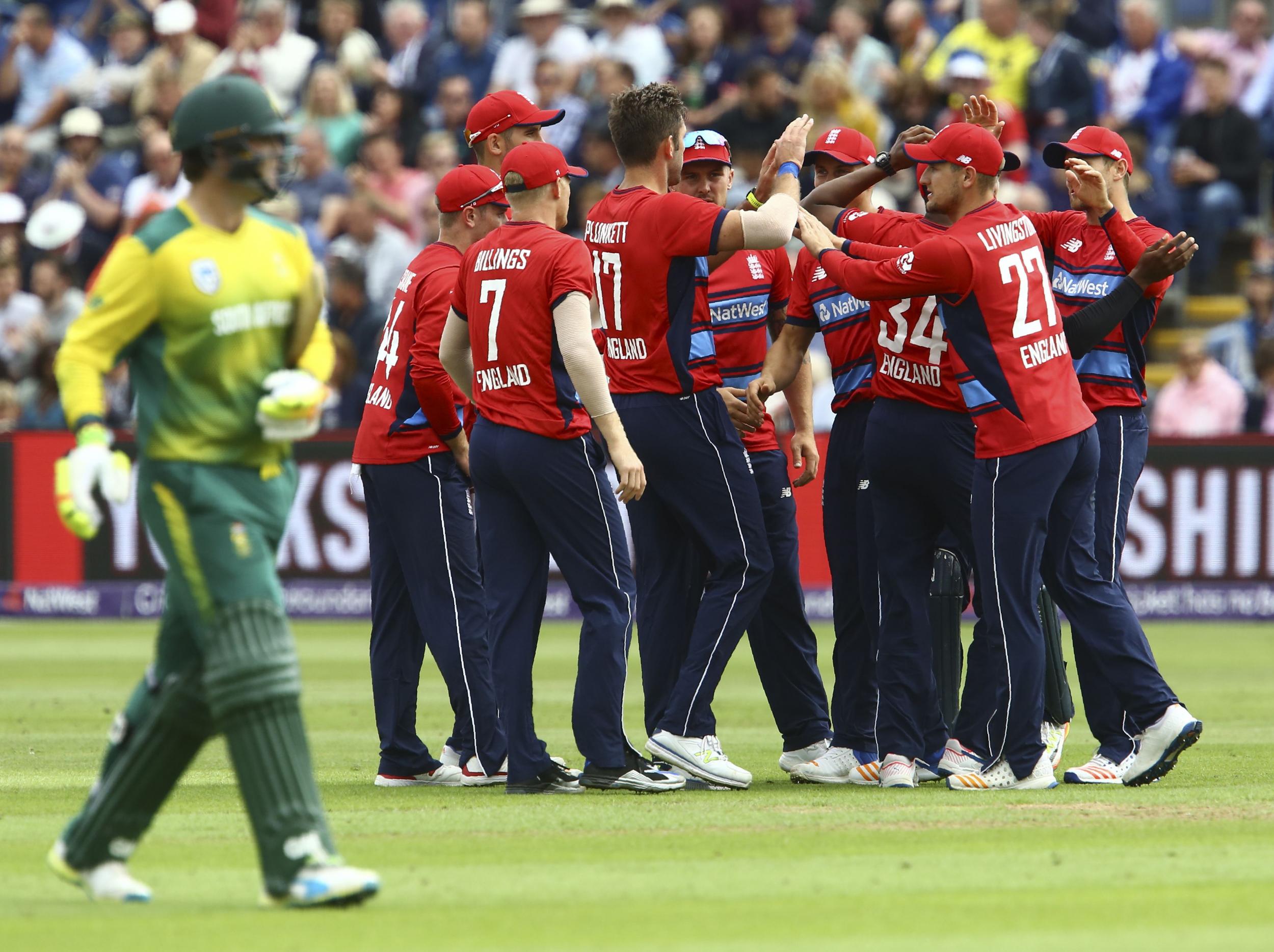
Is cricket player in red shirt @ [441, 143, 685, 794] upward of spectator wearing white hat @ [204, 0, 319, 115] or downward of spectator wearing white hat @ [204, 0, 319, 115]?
downward

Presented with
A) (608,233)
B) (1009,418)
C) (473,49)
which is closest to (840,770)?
(1009,418)

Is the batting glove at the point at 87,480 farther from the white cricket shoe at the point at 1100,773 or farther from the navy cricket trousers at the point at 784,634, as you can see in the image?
the white cricket shoe at the point at 1100,773

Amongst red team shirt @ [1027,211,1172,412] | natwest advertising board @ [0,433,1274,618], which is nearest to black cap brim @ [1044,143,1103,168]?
red team shirt @ [1027,211,1172,412]

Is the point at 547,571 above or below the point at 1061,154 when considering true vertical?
below

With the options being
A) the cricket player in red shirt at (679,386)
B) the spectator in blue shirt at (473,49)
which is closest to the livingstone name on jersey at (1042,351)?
the cricket player in red shirt at (679,386)

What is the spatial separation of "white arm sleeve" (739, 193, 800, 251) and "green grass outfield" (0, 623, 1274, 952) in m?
2.38

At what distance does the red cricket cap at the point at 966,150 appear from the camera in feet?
27.5

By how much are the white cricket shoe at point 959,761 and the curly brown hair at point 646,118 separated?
299cm

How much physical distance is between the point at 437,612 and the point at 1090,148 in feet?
12.6

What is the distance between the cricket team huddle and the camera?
27.4 feet

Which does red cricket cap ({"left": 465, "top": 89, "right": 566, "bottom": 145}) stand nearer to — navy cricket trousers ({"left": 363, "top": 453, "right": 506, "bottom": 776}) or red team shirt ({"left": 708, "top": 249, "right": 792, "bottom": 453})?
red team shirt ({"left": 708, "top": 249, "right": 792, "bottom": 453})

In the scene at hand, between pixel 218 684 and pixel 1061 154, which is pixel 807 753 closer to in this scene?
pixel 1061 154

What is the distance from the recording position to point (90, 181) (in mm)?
22953

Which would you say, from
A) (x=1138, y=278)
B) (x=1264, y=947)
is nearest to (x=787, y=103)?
(x=1138, y=278)
